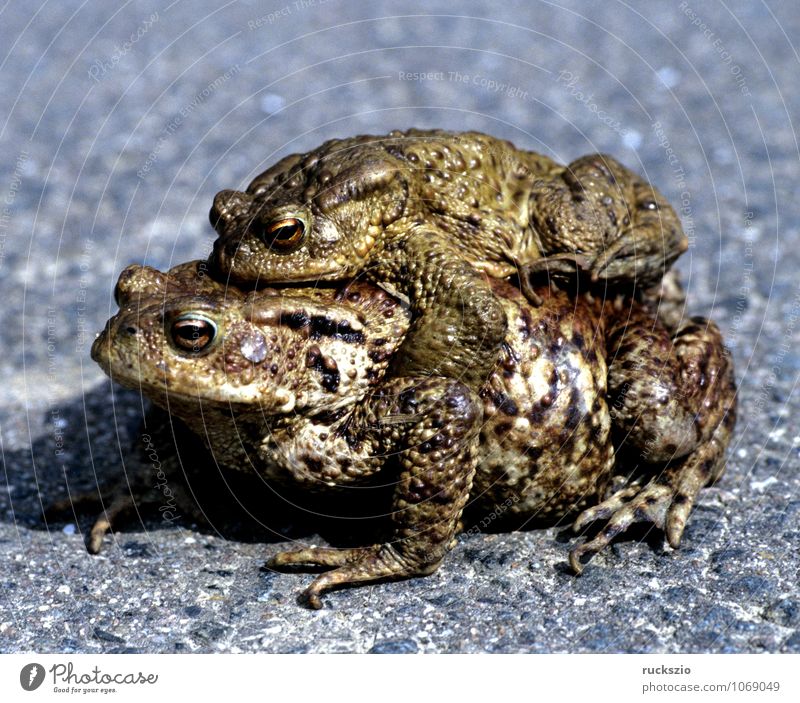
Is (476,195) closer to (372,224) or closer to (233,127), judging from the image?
(372,224)

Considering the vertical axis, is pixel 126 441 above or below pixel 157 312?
below

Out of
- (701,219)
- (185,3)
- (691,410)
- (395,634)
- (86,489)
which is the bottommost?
(395,634)

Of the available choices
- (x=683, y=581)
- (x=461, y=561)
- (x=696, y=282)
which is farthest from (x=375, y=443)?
(x=696, y=282)

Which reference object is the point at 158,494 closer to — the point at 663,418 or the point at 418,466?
the point at 418,466
